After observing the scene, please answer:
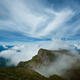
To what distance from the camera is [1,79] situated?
114500 mm

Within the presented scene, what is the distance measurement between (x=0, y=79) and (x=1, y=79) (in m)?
1.37

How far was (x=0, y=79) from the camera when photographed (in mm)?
113625
